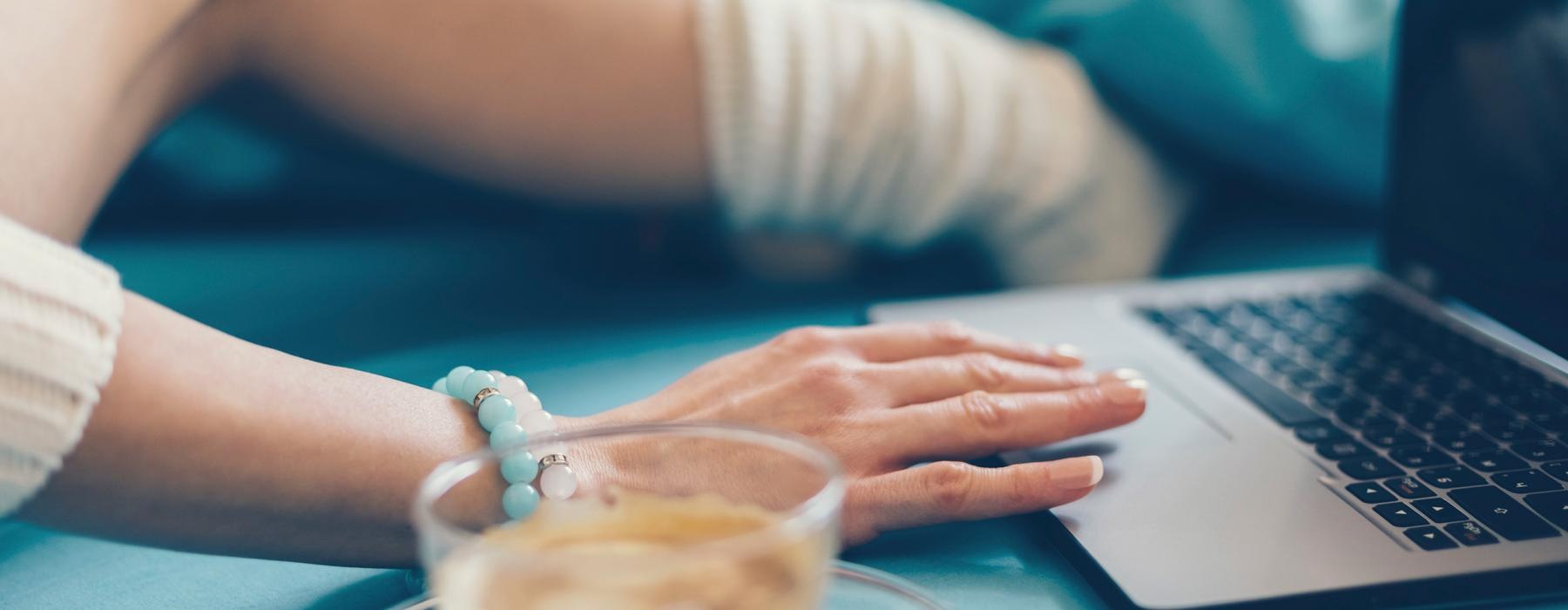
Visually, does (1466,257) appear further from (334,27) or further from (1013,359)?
(334,27)

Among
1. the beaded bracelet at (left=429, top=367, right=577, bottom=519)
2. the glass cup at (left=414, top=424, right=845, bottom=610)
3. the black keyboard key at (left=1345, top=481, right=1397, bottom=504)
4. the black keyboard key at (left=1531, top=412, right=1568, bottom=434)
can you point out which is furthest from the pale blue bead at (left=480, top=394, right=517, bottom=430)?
the black keyboard key at (left=1531, top=412, right=1568, bottom=434)

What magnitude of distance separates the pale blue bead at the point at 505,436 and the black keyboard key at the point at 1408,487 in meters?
0.33

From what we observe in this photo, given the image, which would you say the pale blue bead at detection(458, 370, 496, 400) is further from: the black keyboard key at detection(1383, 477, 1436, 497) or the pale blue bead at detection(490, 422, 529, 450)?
the black keyboard key at detection(1383, 477, 1436, 497)

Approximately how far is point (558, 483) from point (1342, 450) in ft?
1.05

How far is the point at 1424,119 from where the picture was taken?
2.25 feet

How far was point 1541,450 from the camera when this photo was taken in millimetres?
482

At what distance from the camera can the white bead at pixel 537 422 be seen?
0.47 meters

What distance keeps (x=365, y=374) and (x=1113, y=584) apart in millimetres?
279

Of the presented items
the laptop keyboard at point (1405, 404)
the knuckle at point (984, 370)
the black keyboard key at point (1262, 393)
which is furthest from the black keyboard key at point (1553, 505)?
the knuckle at point (984, 370)

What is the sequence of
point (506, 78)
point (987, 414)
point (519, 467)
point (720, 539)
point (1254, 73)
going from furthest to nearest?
point (1254, 73)
point (506, 78)
point (987, 414)
point (519, 467)
point (720, 539)

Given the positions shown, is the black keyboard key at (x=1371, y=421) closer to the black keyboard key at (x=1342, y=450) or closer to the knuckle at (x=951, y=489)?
the black keyboard key at (x=1342, y=450)

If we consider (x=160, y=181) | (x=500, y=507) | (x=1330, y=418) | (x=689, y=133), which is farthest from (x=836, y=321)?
(x=160, y=181)

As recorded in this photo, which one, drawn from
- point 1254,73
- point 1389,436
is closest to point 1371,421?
point 1389,436

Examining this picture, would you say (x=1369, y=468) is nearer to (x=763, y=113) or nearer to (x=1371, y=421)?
(x=1371, y=421)
